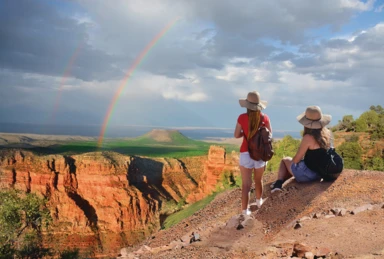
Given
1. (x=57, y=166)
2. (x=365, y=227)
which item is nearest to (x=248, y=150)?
(x=365, y=227)

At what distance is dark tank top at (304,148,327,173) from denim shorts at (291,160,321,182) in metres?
0.15

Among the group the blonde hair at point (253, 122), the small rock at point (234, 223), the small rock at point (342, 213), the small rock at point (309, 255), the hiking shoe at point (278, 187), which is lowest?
the small rock at point (309, 255)

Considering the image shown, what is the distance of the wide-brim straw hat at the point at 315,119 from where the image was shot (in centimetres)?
764

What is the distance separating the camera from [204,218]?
11.1m

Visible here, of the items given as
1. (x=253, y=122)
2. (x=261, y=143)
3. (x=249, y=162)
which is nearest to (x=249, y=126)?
(x=253, y=122)

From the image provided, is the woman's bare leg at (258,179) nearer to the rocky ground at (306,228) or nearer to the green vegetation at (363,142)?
the rocky ground at (306,228)

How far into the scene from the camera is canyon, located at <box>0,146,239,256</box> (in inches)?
1878

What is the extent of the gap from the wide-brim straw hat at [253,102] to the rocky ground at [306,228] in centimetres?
217

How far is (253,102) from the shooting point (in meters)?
7.37

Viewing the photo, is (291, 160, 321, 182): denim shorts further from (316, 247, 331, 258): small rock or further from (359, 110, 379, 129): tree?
(359, 110, 379, 129): tree

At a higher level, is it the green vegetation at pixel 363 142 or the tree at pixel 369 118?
the tree at pixel 369 118

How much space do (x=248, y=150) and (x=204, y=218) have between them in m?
4.37

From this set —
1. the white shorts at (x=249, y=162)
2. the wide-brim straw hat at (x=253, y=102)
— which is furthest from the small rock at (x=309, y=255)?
the wide-brim straw hat at (x=253, y=102)

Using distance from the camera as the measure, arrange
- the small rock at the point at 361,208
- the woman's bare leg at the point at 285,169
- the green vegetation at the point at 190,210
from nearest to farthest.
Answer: the small rock at the point at 361,208
the woman's bare leg at the point at 285,169
the green vegetation at the point at 190,210
